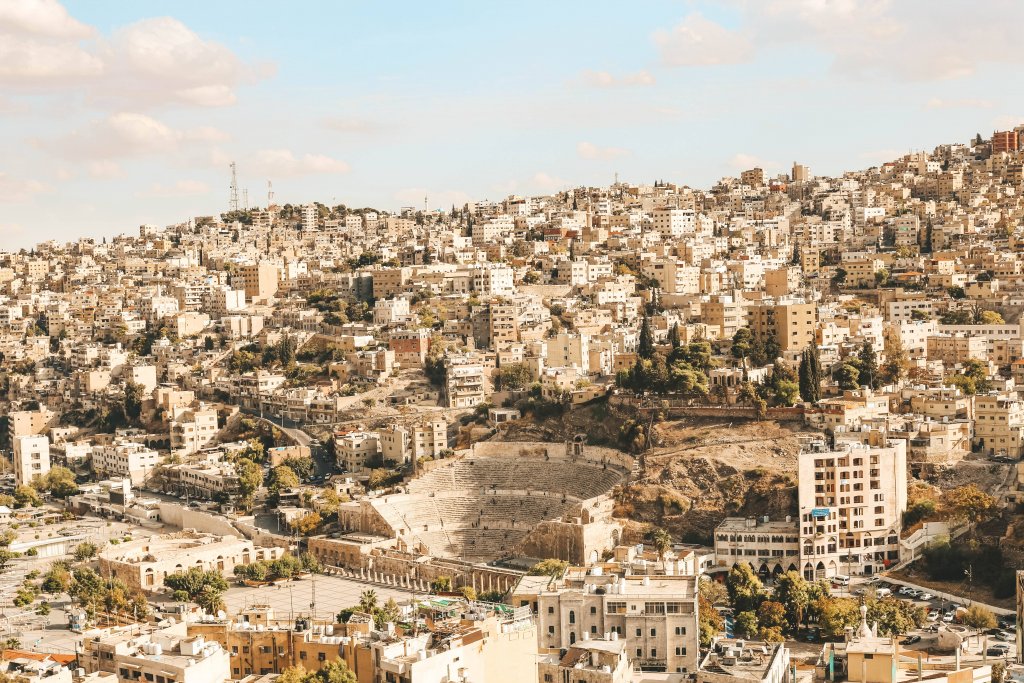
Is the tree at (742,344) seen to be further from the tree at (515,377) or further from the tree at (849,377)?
the tree at (515,377)

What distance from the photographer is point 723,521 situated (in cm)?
3959

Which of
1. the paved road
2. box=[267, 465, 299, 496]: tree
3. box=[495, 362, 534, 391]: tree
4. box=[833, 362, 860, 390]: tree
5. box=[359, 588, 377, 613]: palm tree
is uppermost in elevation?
box=[833, 362, 860, 390]: tree

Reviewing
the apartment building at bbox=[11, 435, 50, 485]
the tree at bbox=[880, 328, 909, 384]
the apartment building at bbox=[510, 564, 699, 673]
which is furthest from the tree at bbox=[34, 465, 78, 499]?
the apartment building at bbox=[510, 564, 699, 673]

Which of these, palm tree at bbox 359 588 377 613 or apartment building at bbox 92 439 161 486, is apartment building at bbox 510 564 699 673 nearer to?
palm tree at bbox 359 588 377 613

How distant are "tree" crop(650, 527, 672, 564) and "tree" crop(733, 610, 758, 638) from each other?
484 centimetres

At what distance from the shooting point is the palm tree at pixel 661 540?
126 feet

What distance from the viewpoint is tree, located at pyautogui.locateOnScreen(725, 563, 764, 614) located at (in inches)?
1337

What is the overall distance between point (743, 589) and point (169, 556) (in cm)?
1670

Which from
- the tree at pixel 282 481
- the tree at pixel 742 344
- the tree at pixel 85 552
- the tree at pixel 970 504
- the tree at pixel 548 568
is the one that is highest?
the tree at pixel 742 344

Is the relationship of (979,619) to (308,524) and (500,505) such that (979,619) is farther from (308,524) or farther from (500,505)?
(308,524)

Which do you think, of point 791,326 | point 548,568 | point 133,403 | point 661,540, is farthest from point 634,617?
point 133,403

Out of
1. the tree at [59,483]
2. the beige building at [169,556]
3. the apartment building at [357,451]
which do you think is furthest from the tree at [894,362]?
the tree at [59,483]

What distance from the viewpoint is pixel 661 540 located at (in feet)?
127

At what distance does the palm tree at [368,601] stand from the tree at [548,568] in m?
4.07
